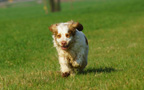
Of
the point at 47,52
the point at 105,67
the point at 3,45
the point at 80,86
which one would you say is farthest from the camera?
the point at 3,45

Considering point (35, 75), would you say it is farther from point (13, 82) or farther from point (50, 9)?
point (50, 9)

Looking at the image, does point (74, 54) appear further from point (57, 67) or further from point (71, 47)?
point (57, 67)

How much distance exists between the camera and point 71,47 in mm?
7543

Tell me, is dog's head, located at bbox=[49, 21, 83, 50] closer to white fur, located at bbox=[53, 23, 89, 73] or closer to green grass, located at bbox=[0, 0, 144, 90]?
white fur, located at bbox=[53, 23, 89, 73]

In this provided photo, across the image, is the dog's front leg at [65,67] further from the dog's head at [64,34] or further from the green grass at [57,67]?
the dog's head at [64,34]

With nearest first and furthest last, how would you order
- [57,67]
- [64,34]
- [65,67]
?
1. [64,34]
2. [65,67]
3. [57,67]

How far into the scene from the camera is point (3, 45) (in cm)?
1411

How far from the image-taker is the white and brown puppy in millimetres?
7128

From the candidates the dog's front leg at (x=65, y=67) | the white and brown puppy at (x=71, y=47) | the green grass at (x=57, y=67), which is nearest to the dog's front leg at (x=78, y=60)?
the white and brown puppy at (x=71, y=47)

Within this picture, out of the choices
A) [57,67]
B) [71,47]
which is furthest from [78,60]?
[57,67]

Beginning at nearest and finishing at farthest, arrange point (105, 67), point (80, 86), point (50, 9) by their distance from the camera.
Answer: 1. point (80, 86)
2. point (105, 67)
3. point (50, 9)

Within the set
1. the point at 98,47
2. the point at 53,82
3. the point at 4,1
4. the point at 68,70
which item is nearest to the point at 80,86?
the point at 53,82

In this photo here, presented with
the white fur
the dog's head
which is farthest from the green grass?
the dog's head

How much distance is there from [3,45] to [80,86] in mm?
8490
